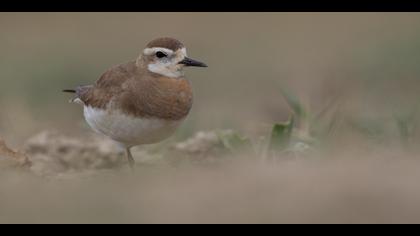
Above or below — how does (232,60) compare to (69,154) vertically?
above

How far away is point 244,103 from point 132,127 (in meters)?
4.51

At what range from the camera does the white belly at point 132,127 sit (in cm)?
866

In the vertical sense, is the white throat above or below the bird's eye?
below

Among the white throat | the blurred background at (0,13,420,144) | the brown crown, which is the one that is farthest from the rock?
the brown crown

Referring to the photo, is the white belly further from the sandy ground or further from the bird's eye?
the sandy ground

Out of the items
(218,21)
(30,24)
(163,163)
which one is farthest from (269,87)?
(30,24)

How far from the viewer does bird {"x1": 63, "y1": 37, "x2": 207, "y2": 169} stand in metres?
8.69

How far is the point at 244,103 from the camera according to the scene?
42.8 feet

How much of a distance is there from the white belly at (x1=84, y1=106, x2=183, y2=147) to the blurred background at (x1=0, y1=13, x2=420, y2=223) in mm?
656

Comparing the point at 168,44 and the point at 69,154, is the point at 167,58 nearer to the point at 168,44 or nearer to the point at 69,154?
the point at 168,44

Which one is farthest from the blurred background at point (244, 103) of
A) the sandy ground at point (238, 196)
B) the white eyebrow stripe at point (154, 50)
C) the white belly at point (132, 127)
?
the white eyebrow stripe at point (154, 50)

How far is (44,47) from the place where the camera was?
17.9 m

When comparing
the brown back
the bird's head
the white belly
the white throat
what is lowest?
the white belly

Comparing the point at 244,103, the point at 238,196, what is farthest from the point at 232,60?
the point at 238,196
